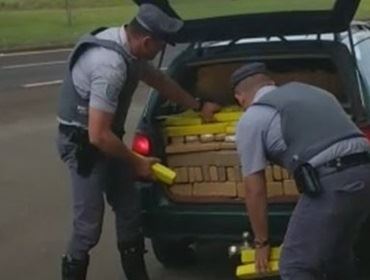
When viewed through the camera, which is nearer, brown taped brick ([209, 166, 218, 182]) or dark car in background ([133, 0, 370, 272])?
dark car in background ([133, 0, 370, 272])

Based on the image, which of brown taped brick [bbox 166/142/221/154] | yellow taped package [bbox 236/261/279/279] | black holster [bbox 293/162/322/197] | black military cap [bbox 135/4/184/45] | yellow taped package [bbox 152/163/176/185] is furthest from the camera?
brown taped brick [bbox 166/142/221/154]

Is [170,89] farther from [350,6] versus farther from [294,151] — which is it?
[294,151]

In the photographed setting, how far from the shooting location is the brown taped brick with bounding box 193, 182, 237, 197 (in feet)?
21.6

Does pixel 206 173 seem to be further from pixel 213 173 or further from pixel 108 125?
pixel 108 125

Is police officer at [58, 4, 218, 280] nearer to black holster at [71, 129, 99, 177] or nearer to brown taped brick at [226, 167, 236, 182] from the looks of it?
black holster at [71, 129, 99, 177]

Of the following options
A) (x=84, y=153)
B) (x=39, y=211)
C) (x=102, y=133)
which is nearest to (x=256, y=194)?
(x=102, y=133)

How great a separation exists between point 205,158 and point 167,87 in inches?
19.0

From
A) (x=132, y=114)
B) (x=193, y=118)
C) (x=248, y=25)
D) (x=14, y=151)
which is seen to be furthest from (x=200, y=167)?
(x=132, y=114)

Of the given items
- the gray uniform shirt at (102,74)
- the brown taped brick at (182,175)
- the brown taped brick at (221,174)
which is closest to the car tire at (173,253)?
the brown taped brick at (182,175)

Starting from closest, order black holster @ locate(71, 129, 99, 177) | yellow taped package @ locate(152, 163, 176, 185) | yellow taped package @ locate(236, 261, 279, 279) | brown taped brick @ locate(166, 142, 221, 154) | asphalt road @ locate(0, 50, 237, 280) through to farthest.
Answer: yellow taped package @ locate(236, 261, 279, 279) < black holster @ locate(71, 129, 99, 177) < yellow taped package @ locate(152, 163, 176, 185) < brown taped brick @ locate(166, 142, 221, 154) < asphalt road @ locate(0, 50, 237, 280)

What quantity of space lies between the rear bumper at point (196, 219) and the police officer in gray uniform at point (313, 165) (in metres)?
1.43

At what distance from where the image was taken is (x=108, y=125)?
595cm

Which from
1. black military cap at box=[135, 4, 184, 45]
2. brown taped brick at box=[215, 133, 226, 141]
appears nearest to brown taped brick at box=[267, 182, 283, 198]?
brown taped brick at box=[215, 133, 226, 141]

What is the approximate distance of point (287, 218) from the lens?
6.33 m
